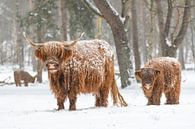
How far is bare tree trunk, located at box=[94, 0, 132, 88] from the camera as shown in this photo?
20297 mm

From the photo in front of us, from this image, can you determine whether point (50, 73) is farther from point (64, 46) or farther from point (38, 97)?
point (38, 97)

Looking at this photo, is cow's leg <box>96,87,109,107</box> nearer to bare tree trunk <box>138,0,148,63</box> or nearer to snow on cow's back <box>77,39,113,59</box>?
snow on cow's back <box>77,39,113,59</box>

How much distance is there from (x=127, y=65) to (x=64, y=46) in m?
10.9

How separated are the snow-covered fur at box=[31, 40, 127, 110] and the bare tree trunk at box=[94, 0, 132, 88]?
8807mm

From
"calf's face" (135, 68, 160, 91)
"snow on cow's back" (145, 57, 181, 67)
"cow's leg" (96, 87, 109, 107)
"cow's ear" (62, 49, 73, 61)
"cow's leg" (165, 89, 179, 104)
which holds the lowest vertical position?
"cow's leg" (165, 89, 179, 104)

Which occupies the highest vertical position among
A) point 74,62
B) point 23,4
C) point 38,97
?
point 23,4

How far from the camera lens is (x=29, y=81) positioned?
29.0m

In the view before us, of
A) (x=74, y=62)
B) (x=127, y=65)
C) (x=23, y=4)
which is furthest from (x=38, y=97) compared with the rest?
(x=23, y=4)

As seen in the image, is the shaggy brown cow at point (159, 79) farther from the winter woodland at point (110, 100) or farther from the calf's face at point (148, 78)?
the winter woodland at point (110, 100)

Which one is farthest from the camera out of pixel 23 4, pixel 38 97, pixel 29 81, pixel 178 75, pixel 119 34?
pixel 23 4

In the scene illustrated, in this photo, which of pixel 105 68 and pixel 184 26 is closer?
pixel 105 68

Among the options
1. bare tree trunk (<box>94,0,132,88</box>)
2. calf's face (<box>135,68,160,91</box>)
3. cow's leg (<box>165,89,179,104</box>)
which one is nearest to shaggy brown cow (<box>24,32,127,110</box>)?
calf's face (<box>135,68,160,91</box>)

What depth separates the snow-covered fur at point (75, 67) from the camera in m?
10.4

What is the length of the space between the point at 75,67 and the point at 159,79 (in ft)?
9.14
